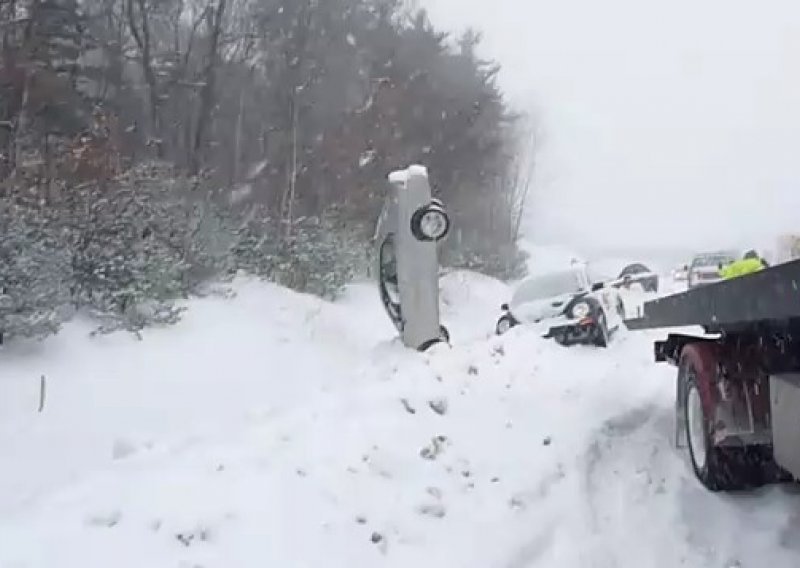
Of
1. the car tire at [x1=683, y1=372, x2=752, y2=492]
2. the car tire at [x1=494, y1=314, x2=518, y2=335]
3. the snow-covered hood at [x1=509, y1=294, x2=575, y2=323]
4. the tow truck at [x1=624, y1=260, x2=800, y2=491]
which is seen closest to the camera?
the tow truck at [x1=624, y1=260, x2=800, y2=491]

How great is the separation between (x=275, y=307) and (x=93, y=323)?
469 centimetres

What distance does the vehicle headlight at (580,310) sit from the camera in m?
14.5

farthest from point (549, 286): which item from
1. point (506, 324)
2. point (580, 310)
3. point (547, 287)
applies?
point (580, 310)

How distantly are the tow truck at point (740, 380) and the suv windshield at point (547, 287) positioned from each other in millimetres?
9416

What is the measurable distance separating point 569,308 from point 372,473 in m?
9.76

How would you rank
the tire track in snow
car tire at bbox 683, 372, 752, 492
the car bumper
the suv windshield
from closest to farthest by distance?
the tire track in snow < car tire at bbox 683, 372, 752, 492 < the car bumper < the suv windshield

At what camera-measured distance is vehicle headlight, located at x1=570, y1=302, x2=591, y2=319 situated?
1446cm

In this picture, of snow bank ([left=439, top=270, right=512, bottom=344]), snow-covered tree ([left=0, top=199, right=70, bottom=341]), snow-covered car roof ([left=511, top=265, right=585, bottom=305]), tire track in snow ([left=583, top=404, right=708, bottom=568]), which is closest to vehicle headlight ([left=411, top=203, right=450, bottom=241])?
tire track in snow ([left=583, top=404, right=708, bottom=568])

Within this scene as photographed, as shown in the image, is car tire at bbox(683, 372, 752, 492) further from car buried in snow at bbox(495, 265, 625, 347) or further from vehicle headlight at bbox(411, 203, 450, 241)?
car buried in snow at bbox(495, 265, 625, 347)

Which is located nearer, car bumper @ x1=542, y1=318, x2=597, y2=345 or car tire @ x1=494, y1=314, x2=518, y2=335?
car bumper @ x1=542, y1=318, x2=597, y2=345

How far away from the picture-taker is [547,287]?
53.7 feet

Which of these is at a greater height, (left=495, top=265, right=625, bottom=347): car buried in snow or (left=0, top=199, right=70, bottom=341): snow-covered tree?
(left=0, top=199, right=70, bottom=341): snow-covered tree

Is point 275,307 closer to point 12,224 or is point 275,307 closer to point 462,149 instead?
point 12,224

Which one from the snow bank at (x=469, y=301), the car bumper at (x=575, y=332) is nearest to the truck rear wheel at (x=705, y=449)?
the car bumper at (x=575, y=332)
